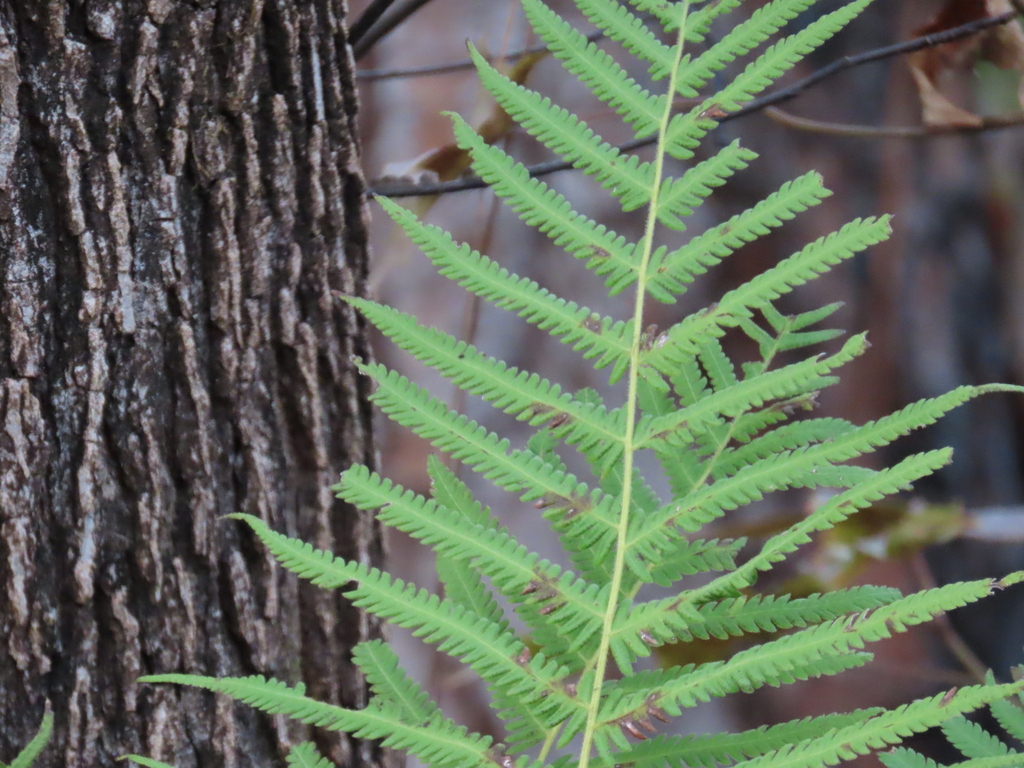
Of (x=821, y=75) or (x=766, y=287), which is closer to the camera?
(x=766, y=287)

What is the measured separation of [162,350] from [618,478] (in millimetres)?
299

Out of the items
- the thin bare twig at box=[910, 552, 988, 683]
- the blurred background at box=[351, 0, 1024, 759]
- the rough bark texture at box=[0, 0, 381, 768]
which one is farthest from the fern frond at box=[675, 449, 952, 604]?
the blurred background at box=[351, 0, 1024, 759]

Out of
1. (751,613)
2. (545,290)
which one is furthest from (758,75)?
(751,613)

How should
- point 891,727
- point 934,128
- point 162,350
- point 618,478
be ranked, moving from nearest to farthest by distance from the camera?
point 891,727, point 618,478, point 162,350, point 934,128

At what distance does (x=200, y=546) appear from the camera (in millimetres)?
583

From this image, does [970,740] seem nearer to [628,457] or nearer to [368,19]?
[628,457]

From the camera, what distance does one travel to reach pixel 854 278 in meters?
2.12

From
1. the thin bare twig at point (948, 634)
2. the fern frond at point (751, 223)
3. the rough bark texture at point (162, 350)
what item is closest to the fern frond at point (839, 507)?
the fern frond at point (751, 223)

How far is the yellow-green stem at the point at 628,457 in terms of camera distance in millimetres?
380

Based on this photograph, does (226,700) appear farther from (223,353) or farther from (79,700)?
(223,353)

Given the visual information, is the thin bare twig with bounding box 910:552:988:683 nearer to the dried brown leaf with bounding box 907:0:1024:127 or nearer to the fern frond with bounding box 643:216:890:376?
the dried brown leaf with bounding box 907:0:1024:127

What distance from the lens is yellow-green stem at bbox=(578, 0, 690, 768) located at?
380mm

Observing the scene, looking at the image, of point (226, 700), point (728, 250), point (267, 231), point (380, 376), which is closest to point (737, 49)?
point (728, 250)

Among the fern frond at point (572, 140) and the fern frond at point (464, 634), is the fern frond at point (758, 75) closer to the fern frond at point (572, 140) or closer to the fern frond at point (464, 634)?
the fern frond at point (572, 140)
